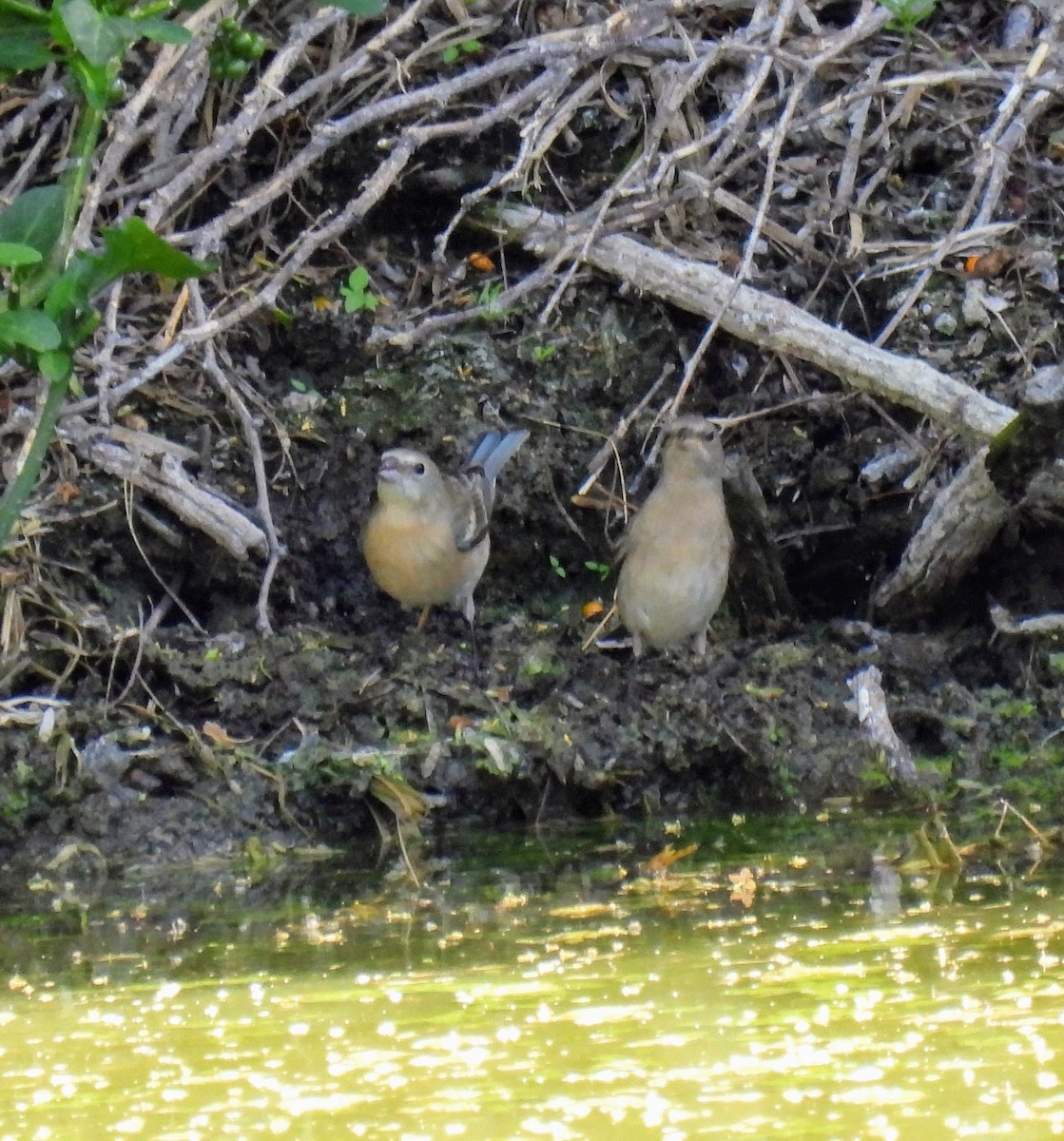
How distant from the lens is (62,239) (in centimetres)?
A: 440

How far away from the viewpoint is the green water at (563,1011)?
2766 mm

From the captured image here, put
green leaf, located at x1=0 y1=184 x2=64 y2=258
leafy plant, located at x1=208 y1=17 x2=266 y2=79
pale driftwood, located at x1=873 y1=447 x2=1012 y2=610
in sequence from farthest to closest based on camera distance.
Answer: leafy plant, located at x1=208 y1=17 x2=266 y2=79 < pale driftwood, located at x1=873 y1=447 x2=1012 y2=610 < green leaf, located at x1=0 y1=184 x2=64 y2=258

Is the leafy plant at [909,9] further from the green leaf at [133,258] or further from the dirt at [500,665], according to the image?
the green leaf at [133,258]

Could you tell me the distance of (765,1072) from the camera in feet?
9.48

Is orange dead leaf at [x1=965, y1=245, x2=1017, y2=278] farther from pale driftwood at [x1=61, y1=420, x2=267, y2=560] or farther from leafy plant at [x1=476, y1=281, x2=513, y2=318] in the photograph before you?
pale driftwood at [x1=61, y1=420, x2=267, y2=560]

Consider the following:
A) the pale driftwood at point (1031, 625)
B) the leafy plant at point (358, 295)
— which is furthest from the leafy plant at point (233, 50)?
the pale driftwood at point (1031, 625)

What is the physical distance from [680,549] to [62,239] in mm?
2559

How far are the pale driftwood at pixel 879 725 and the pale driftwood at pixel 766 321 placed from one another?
79 centimetres

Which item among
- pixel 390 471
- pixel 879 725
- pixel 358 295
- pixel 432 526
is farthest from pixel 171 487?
pixel 879 725

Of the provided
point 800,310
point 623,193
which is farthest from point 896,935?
point 623,193

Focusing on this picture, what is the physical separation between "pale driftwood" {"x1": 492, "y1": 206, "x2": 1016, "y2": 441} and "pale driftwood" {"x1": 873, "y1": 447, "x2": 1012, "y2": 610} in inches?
6.3

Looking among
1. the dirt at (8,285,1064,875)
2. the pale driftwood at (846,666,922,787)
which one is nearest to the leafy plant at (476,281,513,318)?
the dirt at (8,285,1064,875)

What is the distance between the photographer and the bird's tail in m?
6.29

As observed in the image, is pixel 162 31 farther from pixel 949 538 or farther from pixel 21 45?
pixel 949 538
